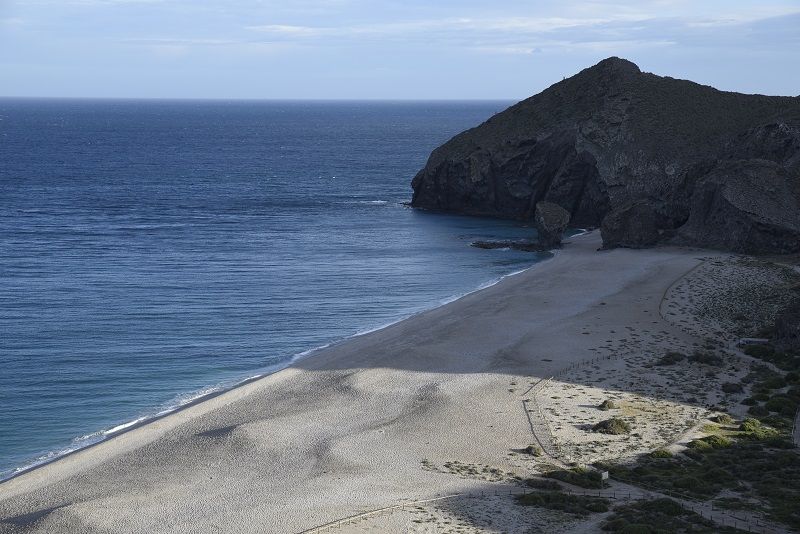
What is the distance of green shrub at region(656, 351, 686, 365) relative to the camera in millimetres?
53406

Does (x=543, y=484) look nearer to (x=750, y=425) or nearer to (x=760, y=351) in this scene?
(x=750, y=425)

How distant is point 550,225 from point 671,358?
Result: 128ft

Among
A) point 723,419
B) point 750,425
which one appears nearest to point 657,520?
point 750,425

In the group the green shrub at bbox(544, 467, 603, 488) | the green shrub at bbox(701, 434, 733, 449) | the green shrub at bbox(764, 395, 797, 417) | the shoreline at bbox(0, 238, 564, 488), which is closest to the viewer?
the green shrub at bbox(544, 467, 603, 488)

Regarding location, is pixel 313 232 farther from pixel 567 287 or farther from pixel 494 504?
pixel 494 504

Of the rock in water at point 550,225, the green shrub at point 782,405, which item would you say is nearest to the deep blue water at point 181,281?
the rock in water at point 550,225

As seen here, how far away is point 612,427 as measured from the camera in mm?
43375

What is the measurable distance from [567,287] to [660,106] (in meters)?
44.3

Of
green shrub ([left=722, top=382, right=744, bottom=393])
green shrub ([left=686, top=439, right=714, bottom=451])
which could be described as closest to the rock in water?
green shrub ([left=722, top=382, right=744, bottom=393])

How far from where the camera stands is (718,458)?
40031mm

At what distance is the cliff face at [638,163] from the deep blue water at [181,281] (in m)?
6.05

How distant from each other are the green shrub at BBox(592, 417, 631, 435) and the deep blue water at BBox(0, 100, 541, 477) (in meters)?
20.6

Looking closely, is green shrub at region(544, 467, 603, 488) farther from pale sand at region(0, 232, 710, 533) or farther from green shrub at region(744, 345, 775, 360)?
green shrub at region(744, 345, 775, 360)

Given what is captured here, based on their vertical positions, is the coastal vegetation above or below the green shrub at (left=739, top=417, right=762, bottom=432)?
below
